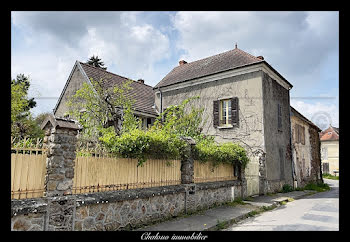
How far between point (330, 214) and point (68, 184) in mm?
8028

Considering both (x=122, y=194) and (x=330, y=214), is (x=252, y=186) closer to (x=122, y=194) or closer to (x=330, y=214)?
(x=330, y=214)

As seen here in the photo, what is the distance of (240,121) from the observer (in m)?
14.0

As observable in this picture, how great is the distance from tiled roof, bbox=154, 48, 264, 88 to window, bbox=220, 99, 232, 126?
1817 mm

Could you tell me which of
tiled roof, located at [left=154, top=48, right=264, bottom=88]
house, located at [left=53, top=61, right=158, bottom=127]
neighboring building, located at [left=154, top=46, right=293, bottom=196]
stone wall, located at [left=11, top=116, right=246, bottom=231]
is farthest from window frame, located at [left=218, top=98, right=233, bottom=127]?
stone wall, located at [left=11, top=116, right=246, bottom=231]

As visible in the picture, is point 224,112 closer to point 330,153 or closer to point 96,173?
point 96,173

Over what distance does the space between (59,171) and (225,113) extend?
1099 centimetres

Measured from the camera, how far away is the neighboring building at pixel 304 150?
17.4m

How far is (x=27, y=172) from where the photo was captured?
15.8ft

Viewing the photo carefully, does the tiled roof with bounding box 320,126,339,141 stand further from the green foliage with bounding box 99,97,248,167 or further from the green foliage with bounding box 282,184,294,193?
the green foliage with bounding box 99,97,248,167

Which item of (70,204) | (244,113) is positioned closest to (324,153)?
(244,113)

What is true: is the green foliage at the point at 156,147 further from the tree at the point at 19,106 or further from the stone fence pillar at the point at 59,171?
the tree at the point at 19,106

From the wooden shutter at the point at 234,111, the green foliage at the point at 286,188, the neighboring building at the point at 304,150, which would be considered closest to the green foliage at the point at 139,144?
the wooden shutter at the point at 234,111
